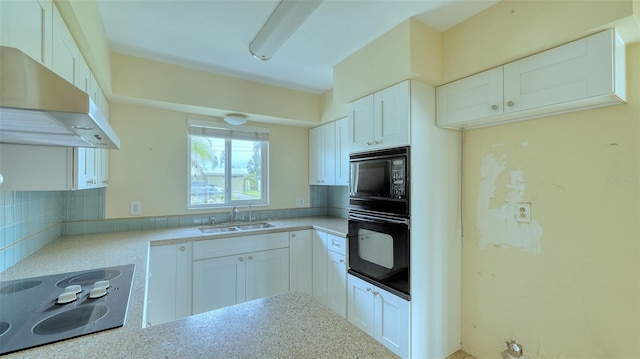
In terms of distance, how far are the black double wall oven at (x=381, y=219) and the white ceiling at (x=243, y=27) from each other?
2.88 feet

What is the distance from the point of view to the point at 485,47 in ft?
5.33

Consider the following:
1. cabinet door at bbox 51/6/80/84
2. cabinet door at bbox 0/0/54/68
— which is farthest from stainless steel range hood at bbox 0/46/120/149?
cabinet door at bbox 51/6/80/84

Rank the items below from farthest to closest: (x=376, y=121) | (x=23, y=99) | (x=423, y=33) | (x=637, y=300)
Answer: (x=376, y=121) → (x=423, y=33) → (x=637, y=300) → (x=23, y=99)

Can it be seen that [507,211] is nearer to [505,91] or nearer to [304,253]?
[505,91]

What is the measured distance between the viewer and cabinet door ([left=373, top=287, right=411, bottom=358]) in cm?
184

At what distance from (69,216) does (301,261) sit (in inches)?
84.0

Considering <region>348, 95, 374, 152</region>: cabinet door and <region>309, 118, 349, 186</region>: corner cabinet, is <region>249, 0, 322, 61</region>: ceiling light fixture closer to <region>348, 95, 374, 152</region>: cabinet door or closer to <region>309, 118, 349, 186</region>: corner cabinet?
<region>348, 95, 374, 152</region>: cabinet door

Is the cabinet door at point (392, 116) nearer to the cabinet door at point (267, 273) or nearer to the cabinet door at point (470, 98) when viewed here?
the cabinet door at point (470, 98)

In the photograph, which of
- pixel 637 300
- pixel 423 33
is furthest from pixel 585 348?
pixel 423 33

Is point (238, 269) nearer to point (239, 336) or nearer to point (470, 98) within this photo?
point (239, 336)

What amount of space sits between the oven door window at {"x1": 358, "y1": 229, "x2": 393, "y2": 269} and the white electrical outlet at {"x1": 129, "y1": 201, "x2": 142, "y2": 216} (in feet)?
7.04

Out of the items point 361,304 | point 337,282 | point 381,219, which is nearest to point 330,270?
point 337,282

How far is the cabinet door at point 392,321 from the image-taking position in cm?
184

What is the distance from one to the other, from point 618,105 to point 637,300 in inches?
39.2
